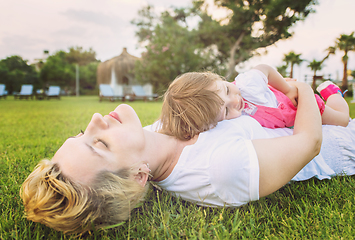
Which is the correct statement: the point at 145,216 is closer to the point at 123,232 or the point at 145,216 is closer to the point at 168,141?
the point at 123,232

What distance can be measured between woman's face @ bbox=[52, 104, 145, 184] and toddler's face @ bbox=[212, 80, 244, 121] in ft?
2.27

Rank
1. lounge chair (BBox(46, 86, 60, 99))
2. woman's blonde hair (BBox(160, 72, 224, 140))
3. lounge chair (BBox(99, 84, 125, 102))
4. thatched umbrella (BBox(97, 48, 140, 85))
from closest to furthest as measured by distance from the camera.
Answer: woman's blonde hair (BBox(160, 72, 224, 140)), lounge chair (BBox(99, 84, 125, 102)), lounge chair (BBox(46, 86, 60, 99)), thatched umbrella (BBox(97, 48, 140, 85))

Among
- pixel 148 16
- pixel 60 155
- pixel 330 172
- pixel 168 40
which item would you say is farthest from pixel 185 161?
pixel 148 16

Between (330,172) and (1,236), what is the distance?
223 cm

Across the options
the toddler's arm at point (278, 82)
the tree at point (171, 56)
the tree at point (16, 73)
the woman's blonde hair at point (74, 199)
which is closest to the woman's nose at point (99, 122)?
the woman's blonde hair at point (74, 199)

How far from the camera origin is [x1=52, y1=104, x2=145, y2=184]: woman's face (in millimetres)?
1160

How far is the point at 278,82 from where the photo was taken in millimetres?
2055

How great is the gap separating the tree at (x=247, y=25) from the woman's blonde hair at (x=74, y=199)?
1744 centimetres

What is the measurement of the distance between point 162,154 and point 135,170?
0.80 feet

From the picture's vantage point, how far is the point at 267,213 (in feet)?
4.40

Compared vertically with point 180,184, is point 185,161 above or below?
above

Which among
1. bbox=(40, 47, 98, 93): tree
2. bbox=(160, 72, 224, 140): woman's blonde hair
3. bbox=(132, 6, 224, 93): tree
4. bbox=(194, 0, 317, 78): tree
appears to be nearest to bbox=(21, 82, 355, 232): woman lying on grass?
bbox=(160, 72, 224, 140): woman's blonde hair

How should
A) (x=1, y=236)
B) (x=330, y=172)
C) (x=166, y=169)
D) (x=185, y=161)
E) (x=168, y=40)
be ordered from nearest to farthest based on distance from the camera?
(x=1, y=236) → (x=185, y=161) → (x=166, y=169) → (x=330, y=172) → (x=168, y=40)

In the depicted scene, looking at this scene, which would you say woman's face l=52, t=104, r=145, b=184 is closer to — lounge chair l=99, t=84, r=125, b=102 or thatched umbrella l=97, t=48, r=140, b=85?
lounge chair l=99, t=84, r=125, b=102
